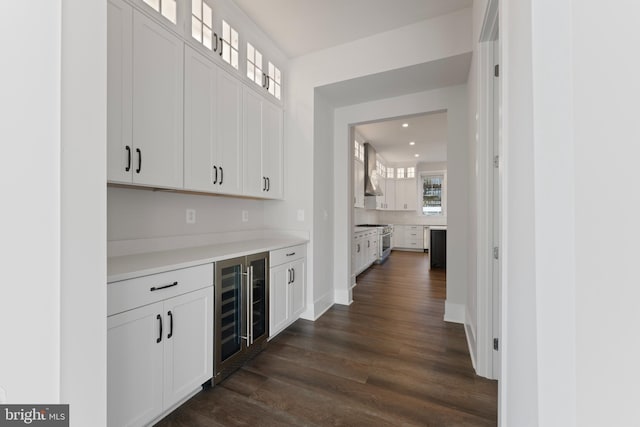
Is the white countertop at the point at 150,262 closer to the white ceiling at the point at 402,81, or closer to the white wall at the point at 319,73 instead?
the white wall at the point at 319,73

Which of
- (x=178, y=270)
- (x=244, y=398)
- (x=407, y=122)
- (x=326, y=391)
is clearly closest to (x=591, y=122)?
(x=178, y=270)

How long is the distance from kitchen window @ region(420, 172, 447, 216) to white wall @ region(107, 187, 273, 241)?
7.12 metres

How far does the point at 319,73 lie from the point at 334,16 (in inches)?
23.2

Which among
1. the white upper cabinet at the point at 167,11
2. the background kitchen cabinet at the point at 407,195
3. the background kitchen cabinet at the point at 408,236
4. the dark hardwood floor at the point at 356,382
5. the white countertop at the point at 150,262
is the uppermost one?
the white upper cabinet at the point at 167,11

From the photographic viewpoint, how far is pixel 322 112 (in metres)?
3.17

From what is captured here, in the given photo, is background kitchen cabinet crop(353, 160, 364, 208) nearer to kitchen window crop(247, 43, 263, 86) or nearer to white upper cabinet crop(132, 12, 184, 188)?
kitchen window crop(247, 43, 263, 86)

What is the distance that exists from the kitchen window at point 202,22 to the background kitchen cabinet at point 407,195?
7.44m

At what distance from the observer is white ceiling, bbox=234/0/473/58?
2.24 m

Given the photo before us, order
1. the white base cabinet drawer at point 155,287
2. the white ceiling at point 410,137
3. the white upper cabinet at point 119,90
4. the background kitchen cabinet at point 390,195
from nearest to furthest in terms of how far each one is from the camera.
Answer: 1. the white base cabinet drawer at point 155,287
2. the white upper cabinet at point 119,90
3. the white ceiling at point 410,137
4. the background kitchen cabinet at point 390,195

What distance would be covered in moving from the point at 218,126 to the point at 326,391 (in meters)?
2.16

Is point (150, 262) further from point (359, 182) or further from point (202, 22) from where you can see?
point (359, 182)

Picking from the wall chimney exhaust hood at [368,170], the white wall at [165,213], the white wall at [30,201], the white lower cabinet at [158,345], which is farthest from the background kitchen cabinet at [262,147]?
the wall chimney exhaust hood at [368,170]

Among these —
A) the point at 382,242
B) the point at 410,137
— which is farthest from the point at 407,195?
the point at 410,137

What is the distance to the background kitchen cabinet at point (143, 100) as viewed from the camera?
4.78ft
